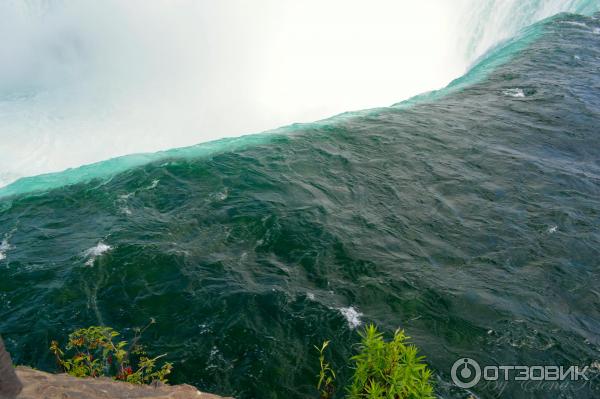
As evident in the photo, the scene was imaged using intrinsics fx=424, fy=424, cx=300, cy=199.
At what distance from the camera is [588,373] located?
21.7 ft

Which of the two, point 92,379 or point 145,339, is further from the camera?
point 145,339

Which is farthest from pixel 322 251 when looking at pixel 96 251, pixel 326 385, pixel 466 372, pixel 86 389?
pixel 86 389

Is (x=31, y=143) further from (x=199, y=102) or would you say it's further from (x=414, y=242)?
(x=414, y=242)

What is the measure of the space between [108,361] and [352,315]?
161 inches

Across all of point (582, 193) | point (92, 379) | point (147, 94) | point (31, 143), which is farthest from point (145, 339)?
point (147, 94)

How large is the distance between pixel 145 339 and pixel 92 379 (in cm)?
213

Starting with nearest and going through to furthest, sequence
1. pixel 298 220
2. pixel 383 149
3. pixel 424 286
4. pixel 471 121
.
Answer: pixel 424 286 → pixel 298 220 → pixel 383 149 → pixel 471 121

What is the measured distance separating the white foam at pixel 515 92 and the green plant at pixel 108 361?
659 inches

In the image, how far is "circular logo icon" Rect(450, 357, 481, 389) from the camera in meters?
6.44

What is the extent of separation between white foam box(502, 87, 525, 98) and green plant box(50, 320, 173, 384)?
16.8 m

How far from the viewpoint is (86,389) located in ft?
15.7

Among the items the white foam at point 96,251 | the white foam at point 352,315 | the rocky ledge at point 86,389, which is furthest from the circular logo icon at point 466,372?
the white foam at point 96,251

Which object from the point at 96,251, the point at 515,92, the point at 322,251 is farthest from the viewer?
the point at 515,92

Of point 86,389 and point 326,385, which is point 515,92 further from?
point 86,389
